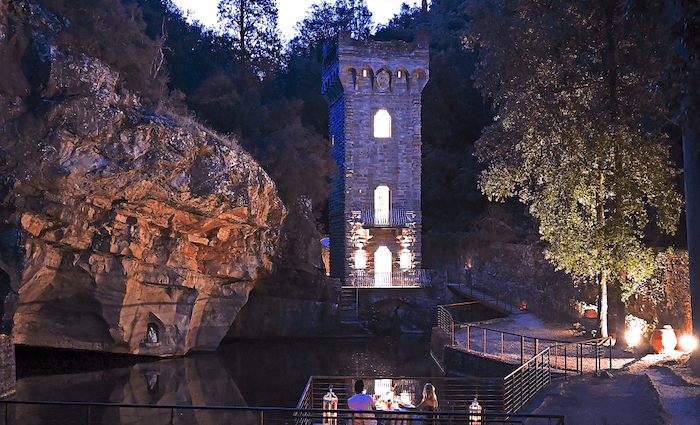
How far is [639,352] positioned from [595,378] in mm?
4717

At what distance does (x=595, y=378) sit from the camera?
11133 mm

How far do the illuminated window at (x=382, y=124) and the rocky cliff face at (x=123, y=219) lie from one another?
901 centimetres

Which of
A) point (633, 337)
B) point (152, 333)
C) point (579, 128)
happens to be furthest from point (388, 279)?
point (579, 128)

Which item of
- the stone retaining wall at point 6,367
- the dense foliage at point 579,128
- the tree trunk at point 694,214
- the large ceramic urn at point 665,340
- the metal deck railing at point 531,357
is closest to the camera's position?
the tree trunk at point 694,214

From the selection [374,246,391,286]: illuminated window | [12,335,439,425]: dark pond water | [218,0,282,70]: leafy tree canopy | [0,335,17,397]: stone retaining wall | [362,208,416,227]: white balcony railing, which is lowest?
[12,335,439,425]: dark pond water

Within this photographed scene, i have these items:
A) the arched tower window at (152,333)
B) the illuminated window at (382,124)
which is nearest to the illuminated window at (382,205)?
the illuminated window at (382,124)

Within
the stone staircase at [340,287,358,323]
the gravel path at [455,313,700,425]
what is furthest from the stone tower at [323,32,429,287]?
the gravel path at [455,313,700,425]

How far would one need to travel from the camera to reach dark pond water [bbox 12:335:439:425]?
1568 centimetres

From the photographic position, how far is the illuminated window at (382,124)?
30.5 meters

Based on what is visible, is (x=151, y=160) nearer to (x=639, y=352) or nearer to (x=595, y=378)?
(x=595, y=378)

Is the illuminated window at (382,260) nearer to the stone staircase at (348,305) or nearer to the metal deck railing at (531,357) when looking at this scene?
the stone staircase at (348,305)

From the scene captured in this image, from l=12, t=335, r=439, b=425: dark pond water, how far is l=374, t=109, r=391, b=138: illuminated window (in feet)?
36.1

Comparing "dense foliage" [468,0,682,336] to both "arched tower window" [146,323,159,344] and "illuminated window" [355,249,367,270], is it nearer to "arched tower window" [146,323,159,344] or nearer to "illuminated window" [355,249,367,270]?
"arched tower window" [146,323,159,344]

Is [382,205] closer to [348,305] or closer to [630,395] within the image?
[348,305]
